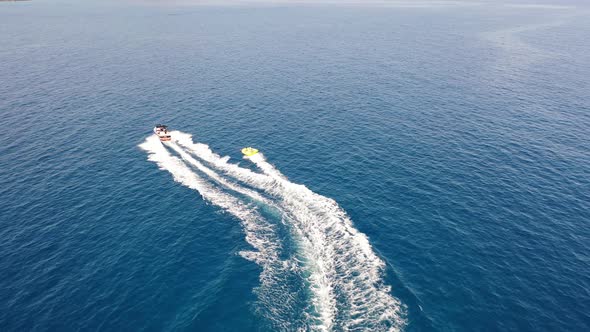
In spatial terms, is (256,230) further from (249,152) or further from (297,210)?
(249,152)

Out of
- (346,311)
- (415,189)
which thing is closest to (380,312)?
(346,311)


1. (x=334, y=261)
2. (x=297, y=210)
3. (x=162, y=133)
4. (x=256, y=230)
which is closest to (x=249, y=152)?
(x=297, y=210)

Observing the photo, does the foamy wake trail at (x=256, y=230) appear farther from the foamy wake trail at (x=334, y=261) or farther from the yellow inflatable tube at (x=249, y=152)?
the yellow inflatable tube at (x=249, y=152)

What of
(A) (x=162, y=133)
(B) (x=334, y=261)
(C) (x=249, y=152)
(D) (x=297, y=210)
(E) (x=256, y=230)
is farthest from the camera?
(A) (x=162, y=133)

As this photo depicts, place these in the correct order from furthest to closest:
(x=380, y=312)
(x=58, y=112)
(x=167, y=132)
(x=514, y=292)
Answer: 1. (x=58, y=112)
2. (x=167, y=132)
3. (x=514, y=292)
4. (x=380, y=312)

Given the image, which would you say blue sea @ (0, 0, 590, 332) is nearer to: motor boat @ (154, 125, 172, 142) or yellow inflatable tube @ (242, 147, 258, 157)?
yellow inflatable tube @ (242, 147, 258, 157)

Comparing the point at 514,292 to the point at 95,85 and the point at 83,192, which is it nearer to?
the point at 83,192

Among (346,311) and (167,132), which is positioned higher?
(167,132)
